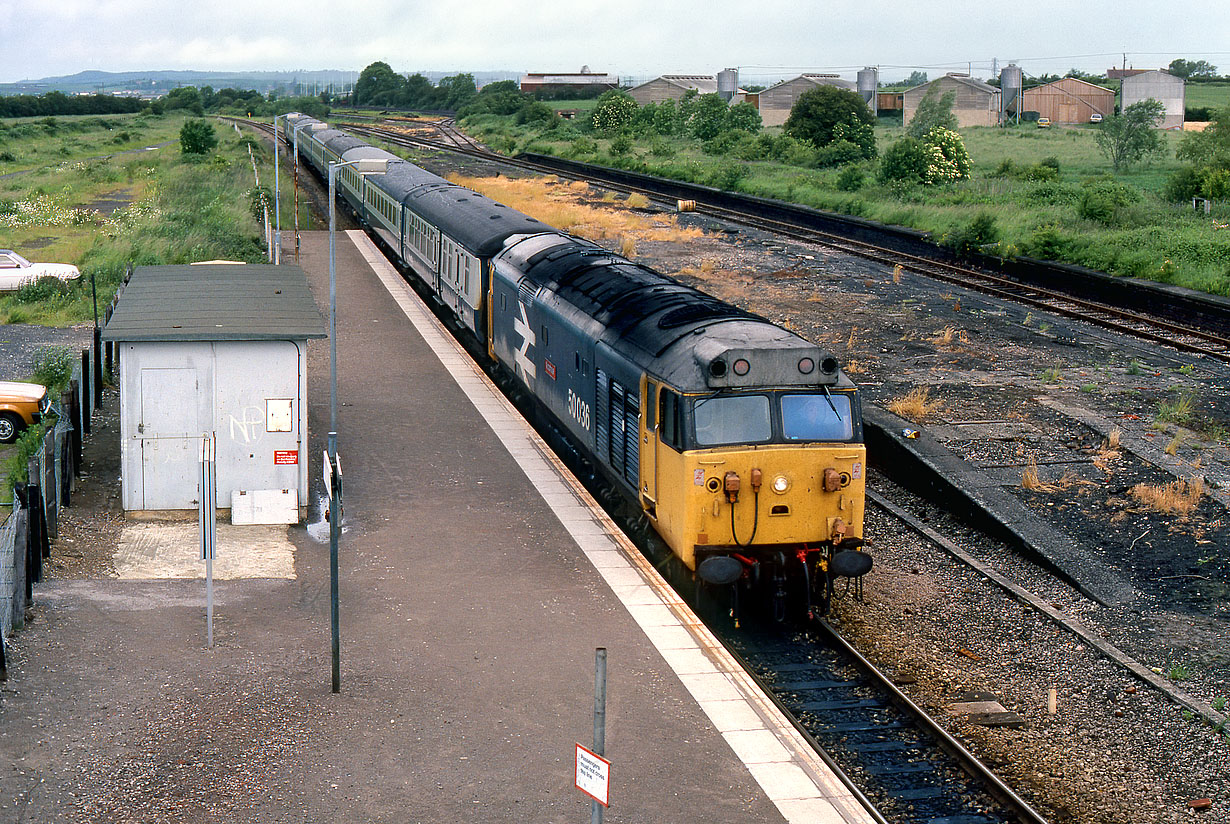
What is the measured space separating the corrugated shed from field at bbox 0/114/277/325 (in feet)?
31.6

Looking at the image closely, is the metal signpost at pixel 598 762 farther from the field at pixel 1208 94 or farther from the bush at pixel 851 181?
the field at pixel 1208 94

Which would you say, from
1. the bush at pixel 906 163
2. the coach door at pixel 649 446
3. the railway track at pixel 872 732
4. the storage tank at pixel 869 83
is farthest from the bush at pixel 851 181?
the storage tank at pixel 869 83

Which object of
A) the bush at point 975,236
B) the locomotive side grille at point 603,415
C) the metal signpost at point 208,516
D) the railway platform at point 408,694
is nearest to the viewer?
the railway platform at point 408,694

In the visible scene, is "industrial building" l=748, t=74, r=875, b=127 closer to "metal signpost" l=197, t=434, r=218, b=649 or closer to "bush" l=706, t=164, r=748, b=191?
"bush" l=706, t=164, r=748, b=191

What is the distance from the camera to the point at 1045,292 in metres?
35.2

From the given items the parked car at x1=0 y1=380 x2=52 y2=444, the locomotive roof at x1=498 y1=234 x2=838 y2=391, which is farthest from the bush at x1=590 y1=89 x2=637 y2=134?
the parked car at x1=0 y1=380 x2=52 y2=444

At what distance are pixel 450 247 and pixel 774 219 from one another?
29.2 meters

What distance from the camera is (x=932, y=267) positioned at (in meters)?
40.2

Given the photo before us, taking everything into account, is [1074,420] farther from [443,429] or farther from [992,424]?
[443,429]

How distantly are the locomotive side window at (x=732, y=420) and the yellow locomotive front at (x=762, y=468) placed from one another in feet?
0.03

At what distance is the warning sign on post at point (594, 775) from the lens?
6.89 metres

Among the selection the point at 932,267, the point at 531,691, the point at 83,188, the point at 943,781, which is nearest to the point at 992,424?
the point at 943,781

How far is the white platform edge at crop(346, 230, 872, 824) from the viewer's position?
364 inches

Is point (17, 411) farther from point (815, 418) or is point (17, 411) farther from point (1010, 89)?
point (1010, 89)
